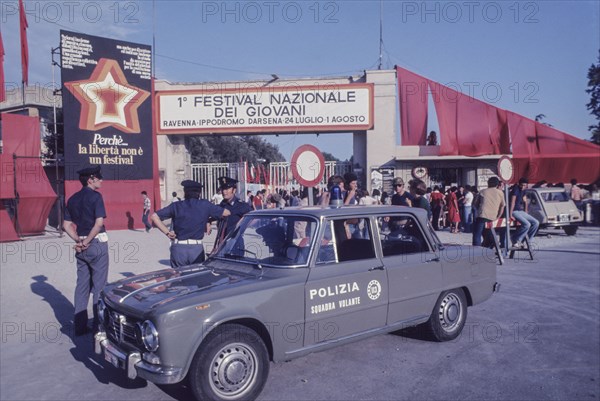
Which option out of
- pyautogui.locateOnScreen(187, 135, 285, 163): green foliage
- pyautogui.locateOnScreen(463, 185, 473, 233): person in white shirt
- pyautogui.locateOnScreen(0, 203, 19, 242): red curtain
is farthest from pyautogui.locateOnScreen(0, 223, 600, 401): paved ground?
pyautogui.locateOnScreen(187, 135, 285, 163): green foliage

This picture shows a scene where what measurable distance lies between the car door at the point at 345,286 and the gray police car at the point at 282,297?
1 cm

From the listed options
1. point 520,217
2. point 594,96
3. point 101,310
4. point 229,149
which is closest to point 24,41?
point 101,310

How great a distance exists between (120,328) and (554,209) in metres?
14.7

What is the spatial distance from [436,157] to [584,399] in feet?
54.1

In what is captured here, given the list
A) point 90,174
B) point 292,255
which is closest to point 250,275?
point 292,255

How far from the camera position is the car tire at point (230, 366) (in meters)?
3.54

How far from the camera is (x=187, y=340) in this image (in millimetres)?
3432

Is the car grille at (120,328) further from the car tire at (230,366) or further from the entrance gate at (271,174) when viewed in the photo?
the entrance gate at (271,174)

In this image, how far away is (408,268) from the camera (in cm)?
483

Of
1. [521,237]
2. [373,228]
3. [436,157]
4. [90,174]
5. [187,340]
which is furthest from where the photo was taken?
[436,157]

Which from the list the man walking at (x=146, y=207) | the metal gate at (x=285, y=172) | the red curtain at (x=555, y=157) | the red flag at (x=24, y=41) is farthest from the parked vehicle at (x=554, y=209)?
the red flag at (x=24, y=41)

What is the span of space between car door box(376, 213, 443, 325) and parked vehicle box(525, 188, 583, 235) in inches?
450

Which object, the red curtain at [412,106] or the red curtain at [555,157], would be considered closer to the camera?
the red curtain at [555,157]

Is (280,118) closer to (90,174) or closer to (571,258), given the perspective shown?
(571,258)
